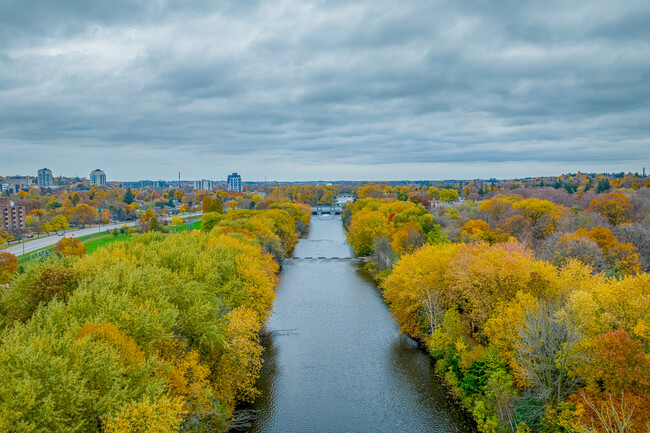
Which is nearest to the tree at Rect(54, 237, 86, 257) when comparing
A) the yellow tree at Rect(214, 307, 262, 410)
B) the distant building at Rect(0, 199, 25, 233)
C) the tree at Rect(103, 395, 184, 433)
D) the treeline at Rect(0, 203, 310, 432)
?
the treeline at Rect(0, 203, 310, 432)

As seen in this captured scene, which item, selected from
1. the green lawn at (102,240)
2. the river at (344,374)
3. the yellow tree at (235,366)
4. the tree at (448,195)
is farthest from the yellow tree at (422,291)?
the tree at (448,195)

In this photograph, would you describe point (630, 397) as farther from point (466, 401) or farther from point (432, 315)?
point (432, 315)

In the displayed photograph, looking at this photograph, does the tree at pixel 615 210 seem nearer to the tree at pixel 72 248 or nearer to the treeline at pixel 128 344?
the treeline at pixel 128 344

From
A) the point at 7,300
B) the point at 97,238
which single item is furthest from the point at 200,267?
the point at 97,238

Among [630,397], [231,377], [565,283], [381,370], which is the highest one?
[565,283]

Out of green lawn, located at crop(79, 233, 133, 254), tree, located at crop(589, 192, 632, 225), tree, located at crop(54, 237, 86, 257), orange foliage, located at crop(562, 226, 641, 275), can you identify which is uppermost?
tree, located at crop(589, 192, 632, 225)

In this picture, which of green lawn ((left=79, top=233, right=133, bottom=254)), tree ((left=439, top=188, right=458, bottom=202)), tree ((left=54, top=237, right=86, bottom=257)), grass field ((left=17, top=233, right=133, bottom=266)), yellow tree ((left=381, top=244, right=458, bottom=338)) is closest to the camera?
yellow tree ((left=381, top=244, right=458, bottom=338))

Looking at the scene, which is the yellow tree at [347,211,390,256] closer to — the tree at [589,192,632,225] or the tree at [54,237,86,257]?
the tree at [589,192,632,225]
